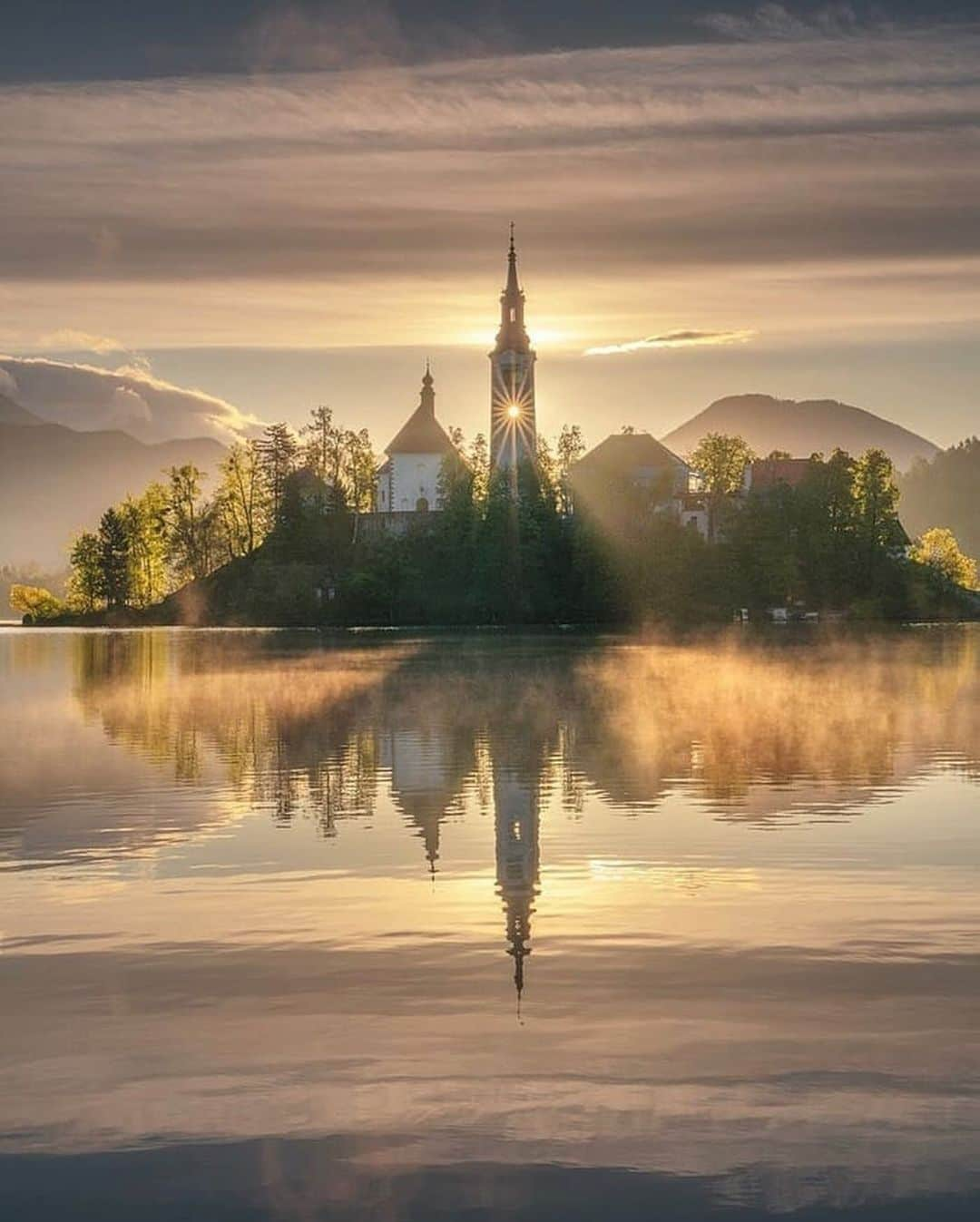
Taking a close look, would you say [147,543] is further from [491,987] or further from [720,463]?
[491,987]

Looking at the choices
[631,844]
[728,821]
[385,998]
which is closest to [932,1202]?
[385,998]

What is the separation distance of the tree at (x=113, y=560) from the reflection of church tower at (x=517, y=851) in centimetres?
16011

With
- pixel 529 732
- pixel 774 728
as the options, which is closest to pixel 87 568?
pixel 529 732

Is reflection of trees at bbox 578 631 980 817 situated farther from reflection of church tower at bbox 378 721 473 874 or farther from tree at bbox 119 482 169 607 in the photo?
tree at bbox 119 482 169 607

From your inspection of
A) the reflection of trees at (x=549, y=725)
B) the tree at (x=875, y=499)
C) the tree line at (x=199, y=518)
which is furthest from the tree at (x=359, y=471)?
the reflection of trees at (x=549, y=725)

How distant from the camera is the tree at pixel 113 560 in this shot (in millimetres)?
190875

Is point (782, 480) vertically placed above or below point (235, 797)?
above

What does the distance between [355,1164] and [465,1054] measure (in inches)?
94.6

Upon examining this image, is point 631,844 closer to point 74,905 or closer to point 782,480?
point 74,905

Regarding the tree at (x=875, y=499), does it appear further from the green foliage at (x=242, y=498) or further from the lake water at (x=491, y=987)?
the lake water at (x=491, y=987)

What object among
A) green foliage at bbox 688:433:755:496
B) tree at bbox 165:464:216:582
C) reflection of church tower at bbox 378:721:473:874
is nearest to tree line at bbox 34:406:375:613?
tree at bbox 165:464:216:582

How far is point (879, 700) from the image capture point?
56.1m

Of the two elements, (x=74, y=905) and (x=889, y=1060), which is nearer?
(x=889, y=1060)

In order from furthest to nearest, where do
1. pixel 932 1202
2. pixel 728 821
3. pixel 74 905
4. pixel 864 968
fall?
pixel 728 821 → pixel 74 905 → pixel 864 968 → pixel 932 1202
